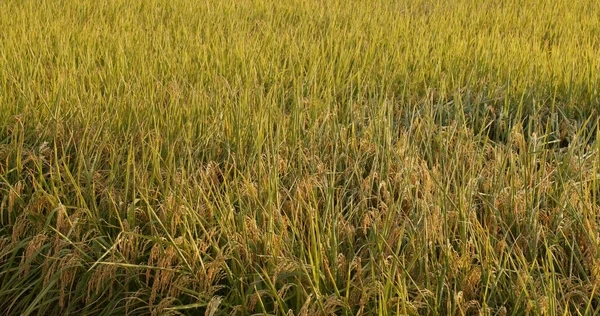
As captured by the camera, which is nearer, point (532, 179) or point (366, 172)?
point (532, 179)

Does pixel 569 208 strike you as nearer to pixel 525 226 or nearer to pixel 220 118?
pixel 525 226

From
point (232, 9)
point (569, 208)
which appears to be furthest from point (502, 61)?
point (232, 9)

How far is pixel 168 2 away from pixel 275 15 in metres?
0.72

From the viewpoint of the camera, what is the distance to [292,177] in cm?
174

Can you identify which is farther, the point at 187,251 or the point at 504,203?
the point at 504,203

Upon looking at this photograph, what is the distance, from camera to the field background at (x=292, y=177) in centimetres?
132

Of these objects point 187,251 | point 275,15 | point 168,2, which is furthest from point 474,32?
point 187,251

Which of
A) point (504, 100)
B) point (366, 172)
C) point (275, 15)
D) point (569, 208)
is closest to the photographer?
point (569, 208)

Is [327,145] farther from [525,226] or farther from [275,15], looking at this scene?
[275,15]

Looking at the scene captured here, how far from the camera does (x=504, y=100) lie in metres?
2.33

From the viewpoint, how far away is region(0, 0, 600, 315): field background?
4.34 ft

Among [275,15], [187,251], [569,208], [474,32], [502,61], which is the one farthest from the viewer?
[275,15]

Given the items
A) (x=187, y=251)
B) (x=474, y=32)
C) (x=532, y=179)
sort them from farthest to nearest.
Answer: (x=474, y=32), (x=532, y=179), (x=187, y=251)

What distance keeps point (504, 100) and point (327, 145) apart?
2.48 feet
